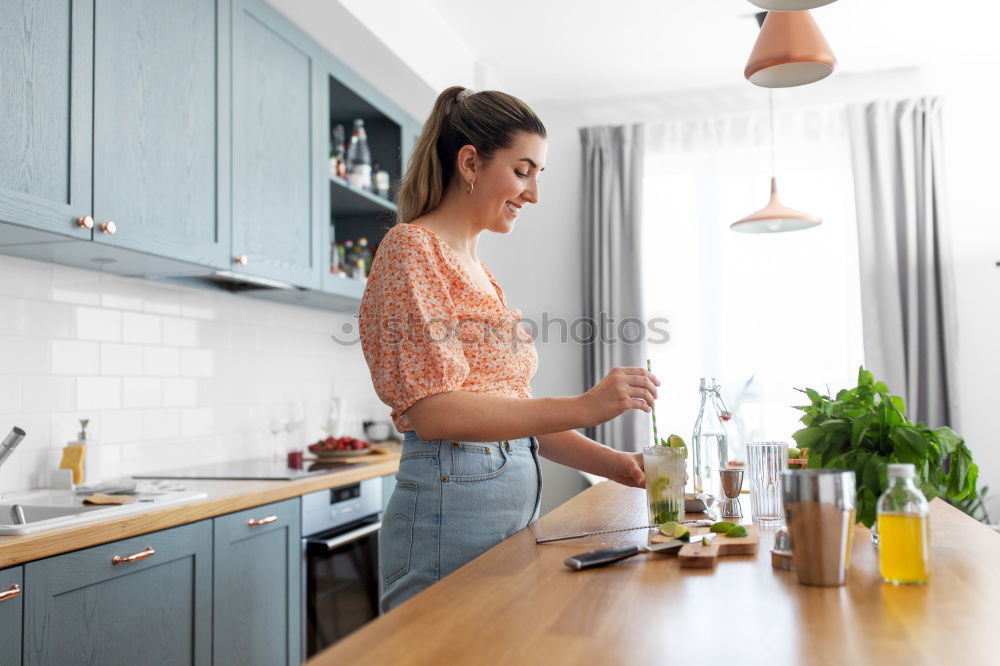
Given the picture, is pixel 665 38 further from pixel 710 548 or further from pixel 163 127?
pixel 710 548

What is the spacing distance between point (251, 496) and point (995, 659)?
1.93 metres

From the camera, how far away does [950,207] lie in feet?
14.6

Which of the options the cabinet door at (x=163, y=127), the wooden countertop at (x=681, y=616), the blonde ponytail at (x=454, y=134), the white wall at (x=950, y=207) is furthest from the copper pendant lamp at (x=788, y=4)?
the white wall at (x=950, y=207)

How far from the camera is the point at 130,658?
188 cm

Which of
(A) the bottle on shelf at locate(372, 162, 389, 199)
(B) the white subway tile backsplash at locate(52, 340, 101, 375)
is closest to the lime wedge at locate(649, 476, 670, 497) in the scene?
(B) the white subway tile backsplash at locate(52, 340, 101, 375)

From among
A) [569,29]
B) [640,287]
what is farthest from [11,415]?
[640,287]

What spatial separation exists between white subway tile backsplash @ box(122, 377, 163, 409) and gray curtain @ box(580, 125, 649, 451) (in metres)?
2.49

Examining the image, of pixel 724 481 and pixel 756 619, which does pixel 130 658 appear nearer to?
pixel 724 481

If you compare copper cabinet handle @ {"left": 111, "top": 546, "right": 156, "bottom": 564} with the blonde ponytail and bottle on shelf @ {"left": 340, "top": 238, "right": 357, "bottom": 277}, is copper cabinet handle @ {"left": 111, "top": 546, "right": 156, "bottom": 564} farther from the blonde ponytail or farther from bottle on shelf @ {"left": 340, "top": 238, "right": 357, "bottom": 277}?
bottle on shelf @ {"left": 340, "top": 238, "right": 357, "bottom": 277}

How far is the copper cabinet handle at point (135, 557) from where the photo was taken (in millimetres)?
1825

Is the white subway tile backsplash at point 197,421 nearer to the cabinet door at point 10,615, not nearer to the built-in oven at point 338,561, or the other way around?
the built-in oven at point 338,561

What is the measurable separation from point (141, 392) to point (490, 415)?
1.82 metres

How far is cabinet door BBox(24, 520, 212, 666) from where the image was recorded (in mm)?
1651

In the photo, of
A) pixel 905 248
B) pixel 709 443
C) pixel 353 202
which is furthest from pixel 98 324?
pixel 905 248
